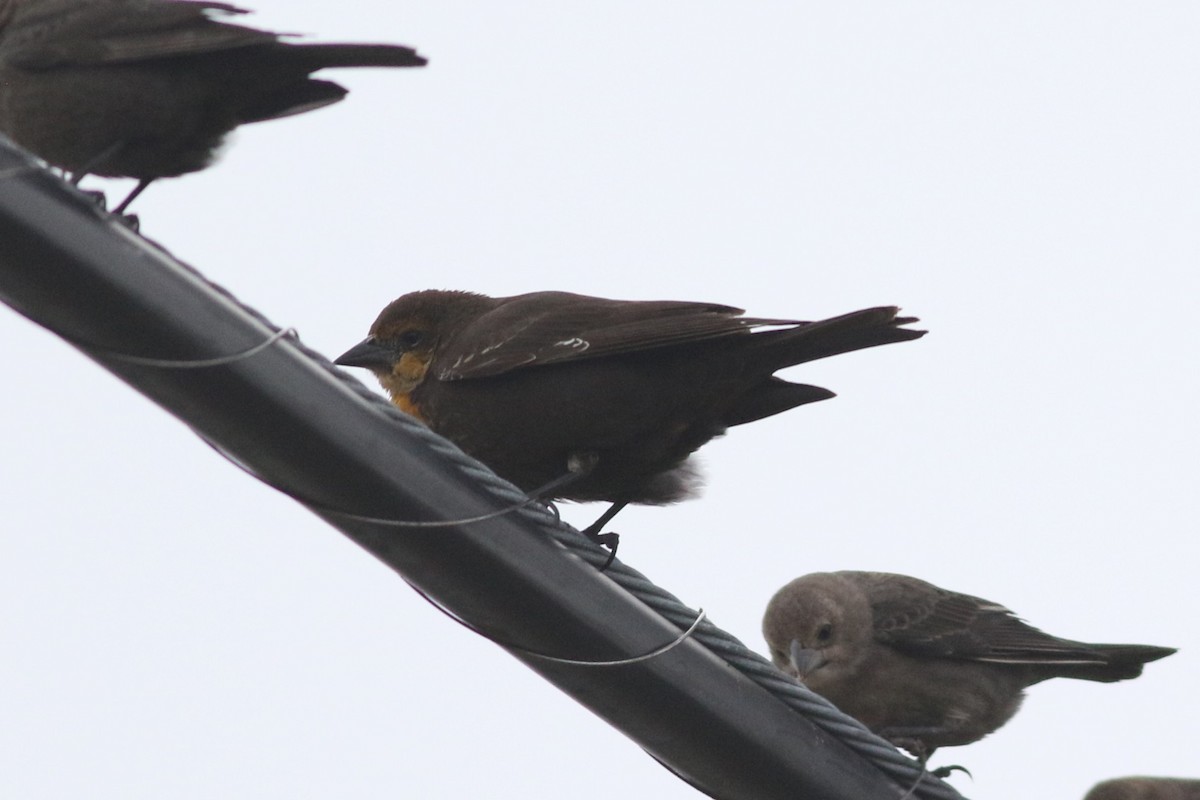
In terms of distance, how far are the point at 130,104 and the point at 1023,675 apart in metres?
4.35

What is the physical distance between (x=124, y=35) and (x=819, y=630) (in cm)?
369

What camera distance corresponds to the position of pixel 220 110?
466 centimetres

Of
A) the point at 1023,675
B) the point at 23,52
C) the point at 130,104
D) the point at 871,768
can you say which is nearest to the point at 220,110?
the point at 130,104

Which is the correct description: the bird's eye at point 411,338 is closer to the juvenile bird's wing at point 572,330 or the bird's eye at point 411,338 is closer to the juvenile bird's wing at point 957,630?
the juvenile bird's wing at point 572,330

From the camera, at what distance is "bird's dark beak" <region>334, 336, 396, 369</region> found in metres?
5.68

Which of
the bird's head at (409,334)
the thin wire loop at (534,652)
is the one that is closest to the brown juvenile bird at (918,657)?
the bird's head at (409,334)

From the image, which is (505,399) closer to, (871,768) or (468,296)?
(468,296)

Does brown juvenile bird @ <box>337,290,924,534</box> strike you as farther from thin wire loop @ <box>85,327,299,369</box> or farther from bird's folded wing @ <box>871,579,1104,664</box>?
bird's folded wing @ <box>871,579,1104,664</box>

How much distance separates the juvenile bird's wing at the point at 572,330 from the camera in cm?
463

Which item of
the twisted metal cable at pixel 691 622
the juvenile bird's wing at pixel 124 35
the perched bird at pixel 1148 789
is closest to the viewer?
the twisted metal cable at pixel 691 622

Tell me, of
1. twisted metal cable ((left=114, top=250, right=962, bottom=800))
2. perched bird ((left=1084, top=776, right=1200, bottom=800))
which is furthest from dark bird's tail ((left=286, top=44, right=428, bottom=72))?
perched bird ((left=1084, top=776, right=1200, bottom=800))

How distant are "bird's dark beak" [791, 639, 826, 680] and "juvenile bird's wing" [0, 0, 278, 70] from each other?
3460 mm

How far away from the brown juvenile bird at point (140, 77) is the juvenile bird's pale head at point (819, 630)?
10.5ft

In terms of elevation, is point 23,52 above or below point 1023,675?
above
